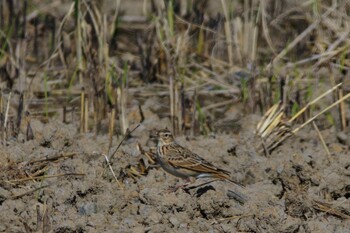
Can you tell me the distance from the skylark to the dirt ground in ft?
0.29

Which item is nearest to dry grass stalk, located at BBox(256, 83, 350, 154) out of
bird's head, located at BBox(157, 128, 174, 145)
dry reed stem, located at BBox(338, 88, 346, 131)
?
dry reed stem, located at BBox(338, 88, 346, 131)

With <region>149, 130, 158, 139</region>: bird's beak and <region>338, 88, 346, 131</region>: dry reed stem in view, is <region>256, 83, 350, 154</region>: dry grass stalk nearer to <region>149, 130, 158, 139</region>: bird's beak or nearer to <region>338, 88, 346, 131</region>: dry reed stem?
<region>338, 88, 346, 131</region>: dry reed stem

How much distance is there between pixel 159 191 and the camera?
670cm

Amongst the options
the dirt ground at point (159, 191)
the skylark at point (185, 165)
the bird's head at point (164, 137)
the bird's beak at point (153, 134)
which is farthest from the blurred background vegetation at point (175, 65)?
the skylark at point (185, 165)

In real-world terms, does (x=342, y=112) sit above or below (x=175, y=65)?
below

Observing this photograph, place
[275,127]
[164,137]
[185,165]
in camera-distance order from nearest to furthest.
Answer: [185,165] → [164,137] → [275,127]

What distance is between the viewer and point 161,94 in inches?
385

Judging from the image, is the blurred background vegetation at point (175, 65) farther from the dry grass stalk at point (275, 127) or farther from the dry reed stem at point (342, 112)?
the dry grass stalk at point (275, 127)

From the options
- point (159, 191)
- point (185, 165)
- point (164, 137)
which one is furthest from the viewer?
point (164, 137)

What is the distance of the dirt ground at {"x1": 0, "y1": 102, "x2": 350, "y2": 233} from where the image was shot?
6277 millimetres

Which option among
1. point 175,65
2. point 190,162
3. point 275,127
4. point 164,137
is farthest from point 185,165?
point 175,65

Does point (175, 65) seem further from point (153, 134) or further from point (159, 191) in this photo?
point (159, 191)

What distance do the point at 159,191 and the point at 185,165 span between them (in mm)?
594

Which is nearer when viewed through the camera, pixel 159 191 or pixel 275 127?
pixel 159 191
